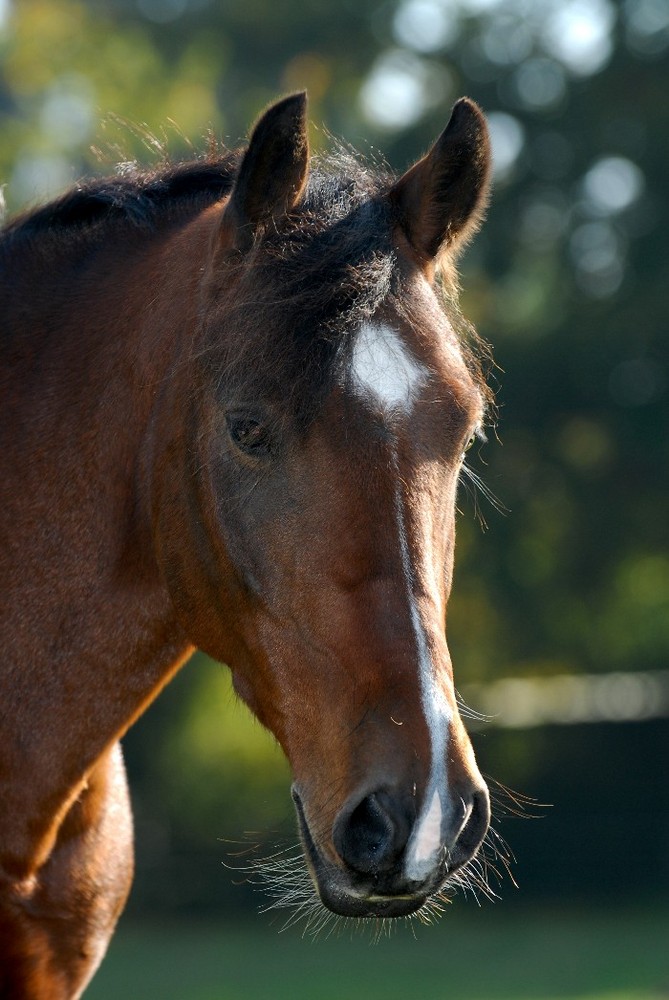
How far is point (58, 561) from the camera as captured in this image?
3.34 m

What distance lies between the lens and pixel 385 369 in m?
2.94

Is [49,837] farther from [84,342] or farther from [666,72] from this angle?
[666,72]

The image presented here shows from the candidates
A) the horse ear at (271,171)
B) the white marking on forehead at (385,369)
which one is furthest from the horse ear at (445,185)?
the white marking on forehead at (385,369)

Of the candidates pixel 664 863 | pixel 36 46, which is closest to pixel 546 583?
pixel 664 863

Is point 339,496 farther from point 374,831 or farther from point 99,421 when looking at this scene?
point 99,421

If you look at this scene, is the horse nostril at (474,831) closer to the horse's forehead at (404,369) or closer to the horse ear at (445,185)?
the horse's forehead at (404,369)

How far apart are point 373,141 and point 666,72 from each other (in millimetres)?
4015

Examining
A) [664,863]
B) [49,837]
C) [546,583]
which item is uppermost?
[49,837]

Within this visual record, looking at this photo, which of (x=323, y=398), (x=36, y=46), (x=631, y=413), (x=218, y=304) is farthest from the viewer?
(x=36, y=46)

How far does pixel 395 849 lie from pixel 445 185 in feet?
5.69

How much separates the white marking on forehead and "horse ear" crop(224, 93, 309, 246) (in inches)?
16.2

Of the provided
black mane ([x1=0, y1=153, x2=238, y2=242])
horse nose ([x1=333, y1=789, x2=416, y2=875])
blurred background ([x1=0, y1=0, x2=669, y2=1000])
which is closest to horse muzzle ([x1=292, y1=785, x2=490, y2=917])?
horse nose ([x1=333, y1=789, x2=416, y2=875])

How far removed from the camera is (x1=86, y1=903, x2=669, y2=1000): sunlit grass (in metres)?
11.8

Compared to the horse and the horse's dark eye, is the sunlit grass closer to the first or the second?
the horse
